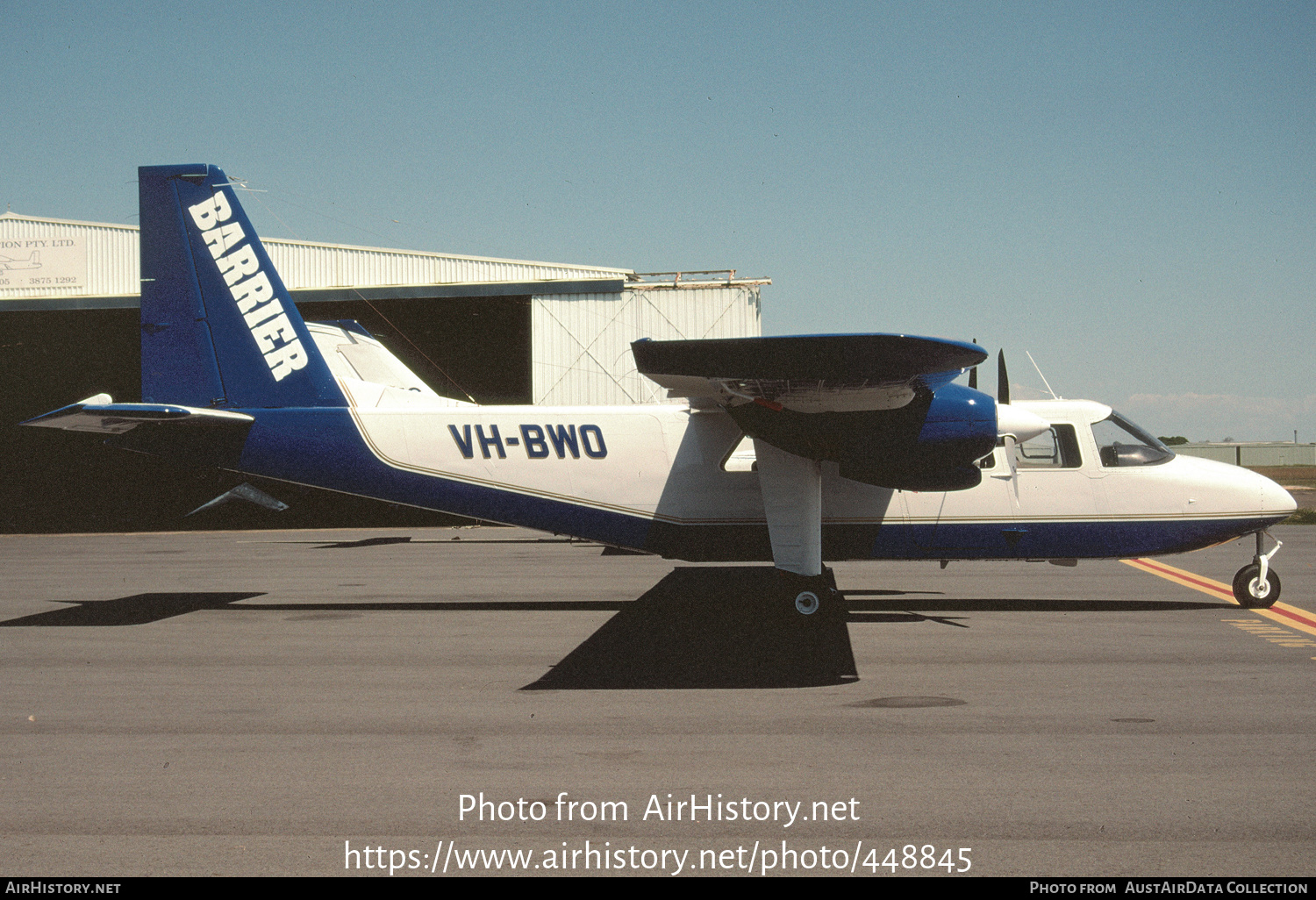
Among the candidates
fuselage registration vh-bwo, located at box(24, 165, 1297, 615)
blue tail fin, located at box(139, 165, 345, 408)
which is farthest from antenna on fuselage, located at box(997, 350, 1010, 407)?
blue tail fin, located at box(139, 165, 345, 408)

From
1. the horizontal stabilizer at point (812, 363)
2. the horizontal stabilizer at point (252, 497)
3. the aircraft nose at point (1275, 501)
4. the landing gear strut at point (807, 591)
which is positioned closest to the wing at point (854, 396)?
the horizontal stabilizer at point (812, 363)

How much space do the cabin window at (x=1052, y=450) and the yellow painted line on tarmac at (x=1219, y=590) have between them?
8.69 ft

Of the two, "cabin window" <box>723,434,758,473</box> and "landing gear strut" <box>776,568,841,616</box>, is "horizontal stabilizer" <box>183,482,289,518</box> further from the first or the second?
"landing gear strut" <box>776,568,841,616</box>

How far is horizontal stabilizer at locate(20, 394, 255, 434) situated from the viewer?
9703mm

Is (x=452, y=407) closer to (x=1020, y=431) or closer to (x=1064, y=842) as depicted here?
(x=1020, y=431)

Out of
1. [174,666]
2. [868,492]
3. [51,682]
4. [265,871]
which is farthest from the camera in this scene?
[868,492]

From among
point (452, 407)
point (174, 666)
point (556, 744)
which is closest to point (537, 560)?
point (452, 407)

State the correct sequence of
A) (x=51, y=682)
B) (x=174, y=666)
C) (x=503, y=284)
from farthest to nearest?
1. (x=503, y=284)
2. (x=174, y=666)
3. (x=51, y=682)

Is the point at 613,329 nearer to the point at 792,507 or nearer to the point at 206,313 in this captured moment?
the point at 206,313

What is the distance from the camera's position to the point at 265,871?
3.96m

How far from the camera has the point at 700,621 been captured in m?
10.5

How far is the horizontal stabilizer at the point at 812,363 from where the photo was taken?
7.30 metres

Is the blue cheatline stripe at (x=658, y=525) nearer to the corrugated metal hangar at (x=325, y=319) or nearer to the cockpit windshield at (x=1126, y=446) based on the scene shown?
the cockpit windshield at (x=1126, y=446)

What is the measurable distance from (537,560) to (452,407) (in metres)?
6.54
